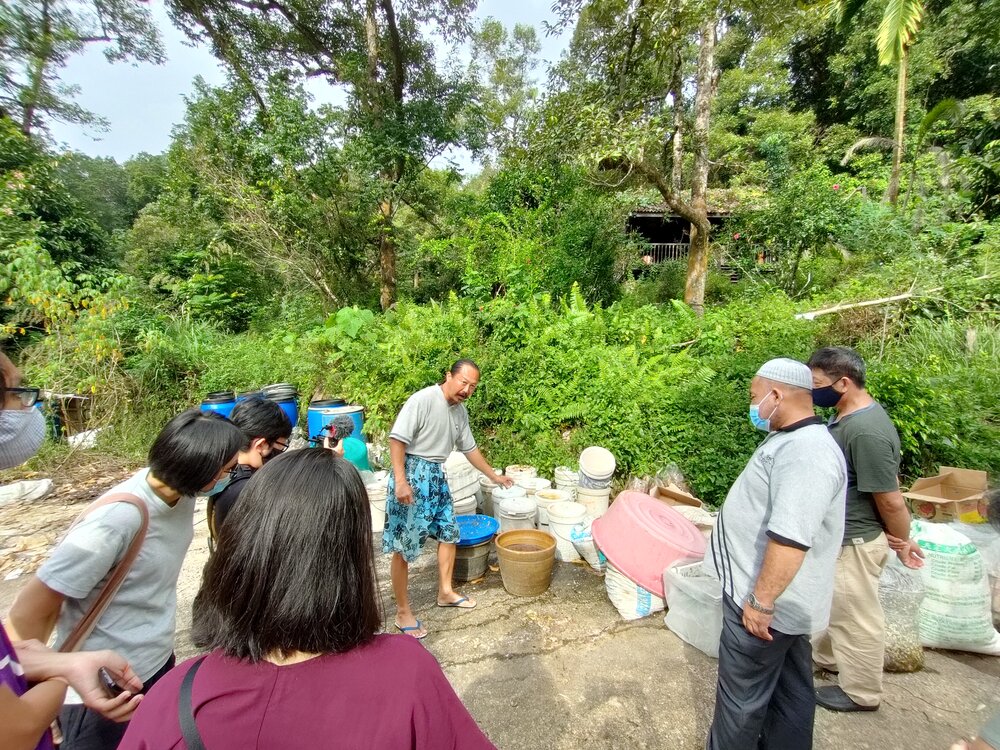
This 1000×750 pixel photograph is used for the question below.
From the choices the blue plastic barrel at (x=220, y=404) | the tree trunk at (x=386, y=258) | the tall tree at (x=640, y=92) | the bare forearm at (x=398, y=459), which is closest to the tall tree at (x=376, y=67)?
the tree trunk at (x=386, y=258)

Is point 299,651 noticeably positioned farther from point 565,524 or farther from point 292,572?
point 565,524

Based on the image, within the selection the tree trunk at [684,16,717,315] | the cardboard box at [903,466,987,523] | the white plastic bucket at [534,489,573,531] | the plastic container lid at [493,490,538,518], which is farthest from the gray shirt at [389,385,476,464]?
the tree trunk at [684,16,717,315]

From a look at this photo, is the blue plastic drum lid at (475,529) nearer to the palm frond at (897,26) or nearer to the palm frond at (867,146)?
the palm frond at (897,26)

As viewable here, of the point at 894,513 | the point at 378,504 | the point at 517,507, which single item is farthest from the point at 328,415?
the point at 894,513

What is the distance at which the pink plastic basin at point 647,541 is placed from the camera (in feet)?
11.7

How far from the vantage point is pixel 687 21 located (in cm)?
810

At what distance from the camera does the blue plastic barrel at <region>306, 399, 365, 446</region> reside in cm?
593

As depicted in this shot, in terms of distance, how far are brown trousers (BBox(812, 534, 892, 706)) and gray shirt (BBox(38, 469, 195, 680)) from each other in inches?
125

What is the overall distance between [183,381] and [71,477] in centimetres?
252

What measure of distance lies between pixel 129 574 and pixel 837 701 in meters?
3.60

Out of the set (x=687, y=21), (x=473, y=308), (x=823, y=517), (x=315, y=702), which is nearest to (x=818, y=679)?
(x=823, y=517)

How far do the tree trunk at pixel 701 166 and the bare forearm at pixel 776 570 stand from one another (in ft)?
27.2

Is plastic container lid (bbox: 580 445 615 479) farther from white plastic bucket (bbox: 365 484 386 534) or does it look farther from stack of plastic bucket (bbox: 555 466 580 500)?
white plastic bucket (bbox: 365 484 386 534)

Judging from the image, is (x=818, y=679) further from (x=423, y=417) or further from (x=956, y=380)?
(x=956, y=380)
